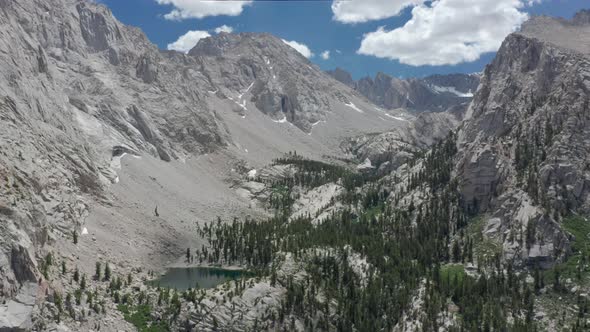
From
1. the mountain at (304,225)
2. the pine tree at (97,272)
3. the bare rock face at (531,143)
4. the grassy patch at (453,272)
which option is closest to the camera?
the mountain at (304,225)

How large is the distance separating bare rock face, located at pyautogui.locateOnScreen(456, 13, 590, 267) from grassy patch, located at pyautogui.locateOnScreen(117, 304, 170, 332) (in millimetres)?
71279

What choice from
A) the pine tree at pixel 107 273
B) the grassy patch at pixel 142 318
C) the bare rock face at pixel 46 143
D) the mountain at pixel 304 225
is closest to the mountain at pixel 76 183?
the bare rock face at pixel 46 143

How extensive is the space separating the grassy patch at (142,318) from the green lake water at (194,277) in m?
17.5

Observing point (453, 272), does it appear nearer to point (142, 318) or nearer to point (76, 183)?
point (142, 318)

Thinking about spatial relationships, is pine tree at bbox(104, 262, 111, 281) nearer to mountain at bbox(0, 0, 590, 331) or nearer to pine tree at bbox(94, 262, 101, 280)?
mountain at bbox(0, 0, 590, 331)

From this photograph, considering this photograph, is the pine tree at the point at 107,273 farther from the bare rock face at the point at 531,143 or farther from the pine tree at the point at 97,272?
the bare rock face at the point at 531,143

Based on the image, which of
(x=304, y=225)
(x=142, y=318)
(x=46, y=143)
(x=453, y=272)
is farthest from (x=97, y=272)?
(x=453, y=272)

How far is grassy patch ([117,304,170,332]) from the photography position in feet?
273

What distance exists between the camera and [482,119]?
161 metres

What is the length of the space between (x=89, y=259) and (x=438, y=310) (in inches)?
2510

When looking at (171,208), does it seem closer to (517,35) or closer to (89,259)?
(89,259)

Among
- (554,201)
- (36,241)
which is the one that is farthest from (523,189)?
(36,241)

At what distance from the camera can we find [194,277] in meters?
119

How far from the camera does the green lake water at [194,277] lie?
10969 centimetres
